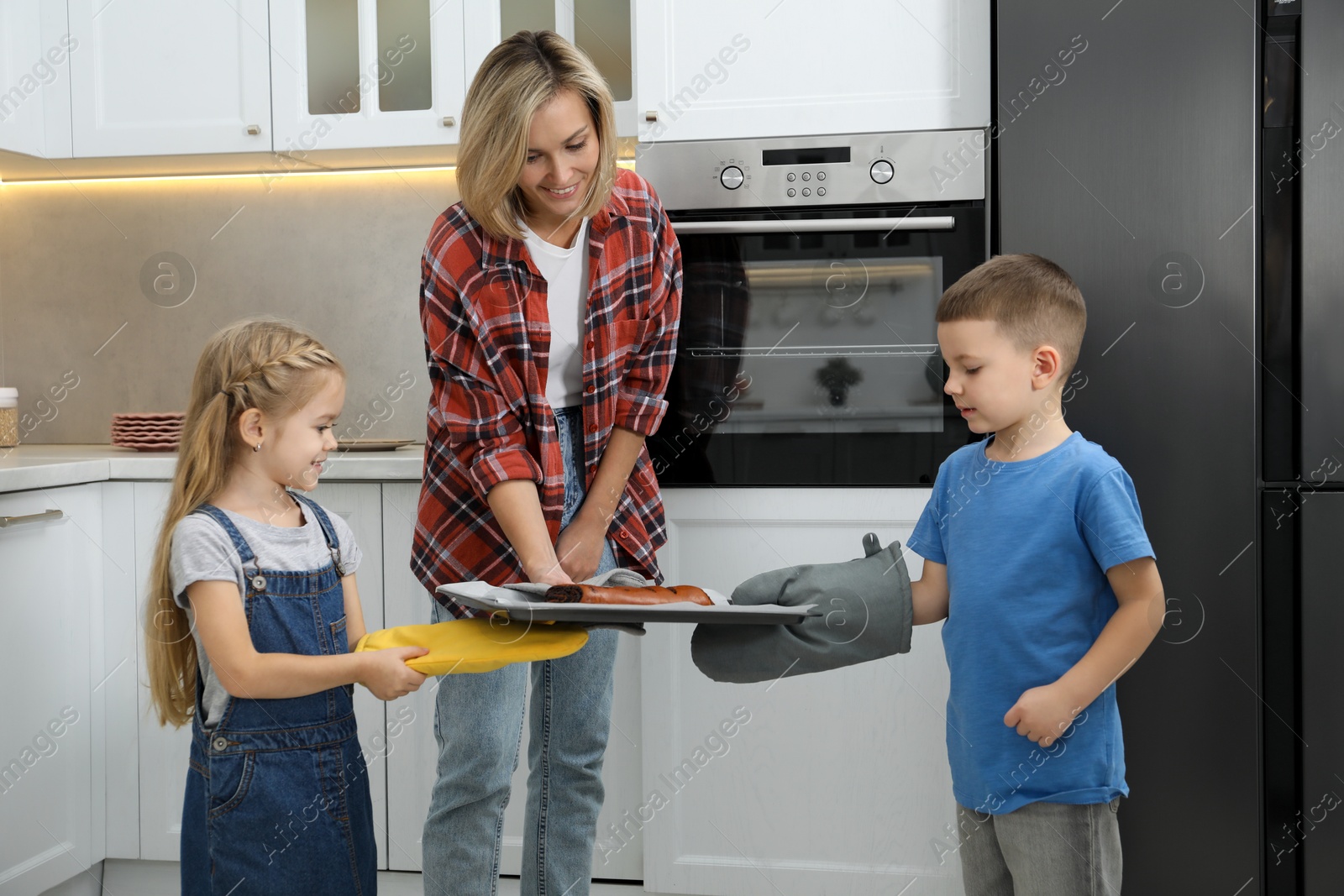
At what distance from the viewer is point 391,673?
3.44ft

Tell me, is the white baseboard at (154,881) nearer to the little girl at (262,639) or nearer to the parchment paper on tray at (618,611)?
the little girl at (262,639)

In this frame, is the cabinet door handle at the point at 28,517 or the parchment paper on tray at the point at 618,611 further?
the cabinet door handle at the point at 28,517

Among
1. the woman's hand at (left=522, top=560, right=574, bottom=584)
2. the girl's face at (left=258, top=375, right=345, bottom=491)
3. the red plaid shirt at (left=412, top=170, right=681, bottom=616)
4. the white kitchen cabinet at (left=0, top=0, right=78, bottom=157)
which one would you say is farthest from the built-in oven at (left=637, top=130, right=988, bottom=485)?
the white kitchen cabinet at (left=0, top=0, right=78, bottom=157)

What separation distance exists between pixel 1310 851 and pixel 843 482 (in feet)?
2.93

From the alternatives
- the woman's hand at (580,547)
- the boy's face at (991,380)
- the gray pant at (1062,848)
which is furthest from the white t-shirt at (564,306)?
the gray pant at (1062,848)

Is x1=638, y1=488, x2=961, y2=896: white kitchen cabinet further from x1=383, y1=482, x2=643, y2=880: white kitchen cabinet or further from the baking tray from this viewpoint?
the baking tray

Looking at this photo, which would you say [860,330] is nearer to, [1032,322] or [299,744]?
[1032,322]

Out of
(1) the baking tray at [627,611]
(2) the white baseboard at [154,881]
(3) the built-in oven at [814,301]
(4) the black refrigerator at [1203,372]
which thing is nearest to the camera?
(1) the baking tray at [627,611]

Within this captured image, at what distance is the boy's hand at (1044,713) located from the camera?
102 centimetres

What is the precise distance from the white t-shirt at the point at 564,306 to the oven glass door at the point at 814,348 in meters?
0.39

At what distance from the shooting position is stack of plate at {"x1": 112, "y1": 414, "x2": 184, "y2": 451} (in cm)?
216

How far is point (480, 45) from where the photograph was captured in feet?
6.67

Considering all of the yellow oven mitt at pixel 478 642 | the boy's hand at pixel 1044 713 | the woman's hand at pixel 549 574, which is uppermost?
the woman's hand at pixel 549 574

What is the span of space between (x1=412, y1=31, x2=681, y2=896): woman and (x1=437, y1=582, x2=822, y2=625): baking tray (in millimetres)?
241
